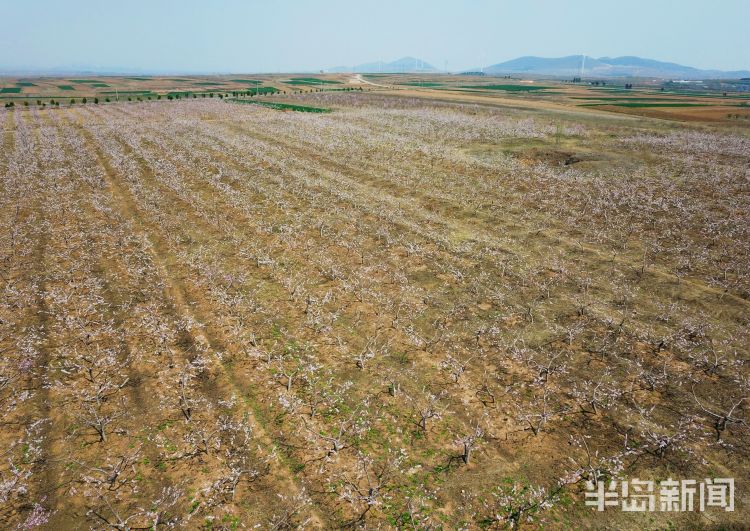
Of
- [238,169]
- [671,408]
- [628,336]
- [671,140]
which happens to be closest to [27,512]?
[671,408]

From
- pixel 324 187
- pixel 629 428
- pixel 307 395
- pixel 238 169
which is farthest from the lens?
pixel 238 169

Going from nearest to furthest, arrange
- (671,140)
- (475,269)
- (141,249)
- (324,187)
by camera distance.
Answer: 1. (475,269)
2. (141,249)
3. (324,187)
4. (671,140)

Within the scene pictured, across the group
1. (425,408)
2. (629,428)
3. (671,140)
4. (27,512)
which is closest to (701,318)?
(629,428)

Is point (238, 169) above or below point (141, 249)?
above

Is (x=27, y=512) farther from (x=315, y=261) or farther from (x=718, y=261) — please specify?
(x=718, y=261)

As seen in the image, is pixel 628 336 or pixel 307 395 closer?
pixel 307 395

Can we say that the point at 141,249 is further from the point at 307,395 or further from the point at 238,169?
the point at 238,169

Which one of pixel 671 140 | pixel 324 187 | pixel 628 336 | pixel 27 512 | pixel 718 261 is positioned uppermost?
pixel 671 140
